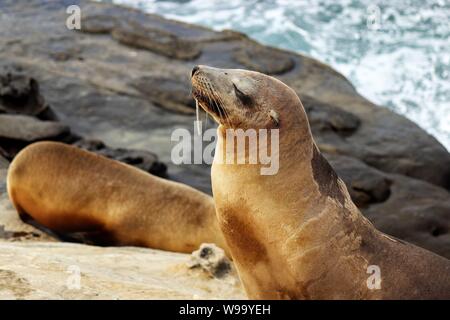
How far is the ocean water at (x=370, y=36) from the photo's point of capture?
44.8 feet

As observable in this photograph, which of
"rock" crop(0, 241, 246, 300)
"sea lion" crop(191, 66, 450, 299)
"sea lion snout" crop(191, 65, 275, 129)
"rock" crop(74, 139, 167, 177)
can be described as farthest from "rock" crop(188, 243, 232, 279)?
"rock" crop(74, 139, 167, 177)

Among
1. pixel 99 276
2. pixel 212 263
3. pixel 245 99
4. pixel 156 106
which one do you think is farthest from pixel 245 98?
pixel 156 106

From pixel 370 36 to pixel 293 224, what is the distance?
1246 centimetres

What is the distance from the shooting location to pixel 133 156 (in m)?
7.45

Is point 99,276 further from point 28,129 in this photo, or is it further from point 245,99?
point 28,129

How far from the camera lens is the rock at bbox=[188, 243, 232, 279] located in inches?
183

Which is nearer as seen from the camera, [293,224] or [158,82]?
[293,224]

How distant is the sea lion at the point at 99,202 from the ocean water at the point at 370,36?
24.5 feet

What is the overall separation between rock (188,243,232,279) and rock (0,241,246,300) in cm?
4

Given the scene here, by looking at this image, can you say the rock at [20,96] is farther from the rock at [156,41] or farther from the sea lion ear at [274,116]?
the sea lion ear at [274,116]

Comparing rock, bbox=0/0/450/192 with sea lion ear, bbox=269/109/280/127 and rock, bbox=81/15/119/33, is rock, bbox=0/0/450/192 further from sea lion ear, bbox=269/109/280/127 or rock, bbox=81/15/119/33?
sea lion ear, bbox=269/109/280/127
